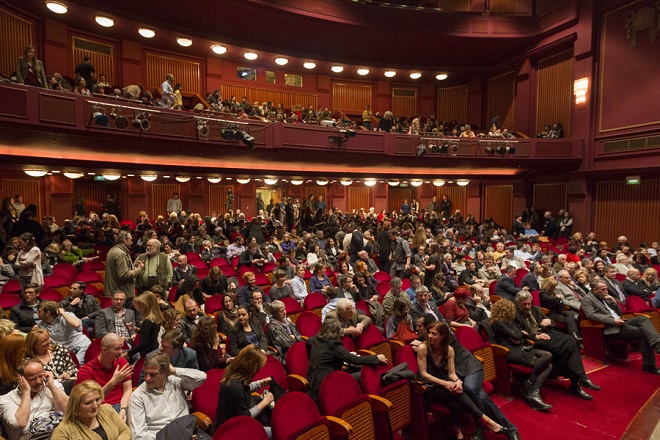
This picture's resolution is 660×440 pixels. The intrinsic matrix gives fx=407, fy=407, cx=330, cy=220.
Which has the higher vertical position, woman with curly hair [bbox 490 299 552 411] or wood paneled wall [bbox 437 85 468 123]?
wood paneled wall [bbox 437 85 468 123]

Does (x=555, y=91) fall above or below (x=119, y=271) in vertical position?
above

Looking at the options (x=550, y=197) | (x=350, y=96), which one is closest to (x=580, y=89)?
(x=550, y=197)

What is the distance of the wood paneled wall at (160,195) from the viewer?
52.2 feet

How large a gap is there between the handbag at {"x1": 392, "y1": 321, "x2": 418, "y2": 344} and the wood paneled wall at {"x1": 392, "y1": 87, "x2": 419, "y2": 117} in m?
15.3

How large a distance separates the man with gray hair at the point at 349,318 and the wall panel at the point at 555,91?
12.6 m

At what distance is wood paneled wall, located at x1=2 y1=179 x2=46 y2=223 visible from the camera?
1196cm

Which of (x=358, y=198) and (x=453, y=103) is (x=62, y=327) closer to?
(x=358, y=198)

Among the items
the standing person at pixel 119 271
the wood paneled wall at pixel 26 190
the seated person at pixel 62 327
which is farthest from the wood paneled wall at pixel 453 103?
the seated person at pixel 62 327

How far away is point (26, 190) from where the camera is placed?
489 inches

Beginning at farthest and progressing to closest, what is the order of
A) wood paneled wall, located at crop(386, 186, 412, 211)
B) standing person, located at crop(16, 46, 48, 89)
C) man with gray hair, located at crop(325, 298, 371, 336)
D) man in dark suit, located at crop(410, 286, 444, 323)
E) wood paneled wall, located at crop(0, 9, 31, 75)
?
wood paneled wall, located at crop(386, 186, 412, 211) → wood paneled wall, located at crop(0, 9, 31, 75) → standing person, located at crop(16, 46, 48, 89) → man in dark suit, located at crop(410, 286, 444, 323) → man with gray hair, located at crop(325, 298, 371, 336)

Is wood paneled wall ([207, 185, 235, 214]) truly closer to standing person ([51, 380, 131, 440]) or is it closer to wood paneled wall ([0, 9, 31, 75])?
wood paneled wall ([0, 9, 31, 75])

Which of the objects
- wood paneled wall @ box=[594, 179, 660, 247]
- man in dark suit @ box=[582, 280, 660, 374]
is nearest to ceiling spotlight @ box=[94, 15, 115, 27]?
man in dark suit @ box=[582, 280, 660, 374]

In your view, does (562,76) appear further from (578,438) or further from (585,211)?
(578,438)

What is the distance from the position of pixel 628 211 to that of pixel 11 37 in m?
17.4
